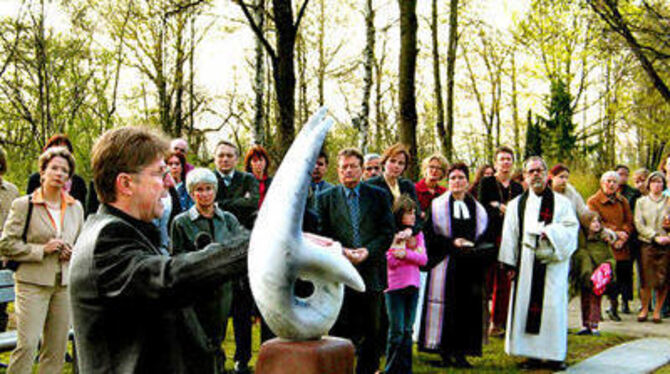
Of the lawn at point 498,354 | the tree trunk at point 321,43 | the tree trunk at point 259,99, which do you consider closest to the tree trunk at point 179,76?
the tree trunk at point 321,43

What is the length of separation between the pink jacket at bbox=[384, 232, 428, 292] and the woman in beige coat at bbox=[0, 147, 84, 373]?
2.88m

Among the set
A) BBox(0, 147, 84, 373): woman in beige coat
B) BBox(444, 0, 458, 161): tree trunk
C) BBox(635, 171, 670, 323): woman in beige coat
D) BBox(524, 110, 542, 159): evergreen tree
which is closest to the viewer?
BBox(0, 147, 84, 373): woman in beige coat

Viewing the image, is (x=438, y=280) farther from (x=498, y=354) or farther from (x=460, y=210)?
(x=498, y=354)

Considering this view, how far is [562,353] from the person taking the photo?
23.0ft

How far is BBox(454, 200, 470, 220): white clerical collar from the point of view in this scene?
725 cm

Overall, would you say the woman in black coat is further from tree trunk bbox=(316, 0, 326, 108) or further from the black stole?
tree trunk bbox=(316, 0, 326, 108)

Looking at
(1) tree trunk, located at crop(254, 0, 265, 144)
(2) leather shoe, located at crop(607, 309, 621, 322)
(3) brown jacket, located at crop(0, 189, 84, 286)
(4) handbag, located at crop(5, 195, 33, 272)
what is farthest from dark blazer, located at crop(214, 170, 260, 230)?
(1) tree trunk, located at crop(254, 0, 265, 144)

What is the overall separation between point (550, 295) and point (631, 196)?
5524mm

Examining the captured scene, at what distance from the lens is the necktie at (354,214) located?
5.99 meters

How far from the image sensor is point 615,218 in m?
10.4

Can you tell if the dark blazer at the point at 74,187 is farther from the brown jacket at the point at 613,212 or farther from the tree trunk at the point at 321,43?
the tree trunk at the point at 321,43

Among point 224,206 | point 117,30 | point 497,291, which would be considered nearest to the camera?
point 224,206

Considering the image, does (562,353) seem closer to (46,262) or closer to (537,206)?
(537,206)

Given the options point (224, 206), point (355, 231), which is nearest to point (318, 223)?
point (355, 231)
